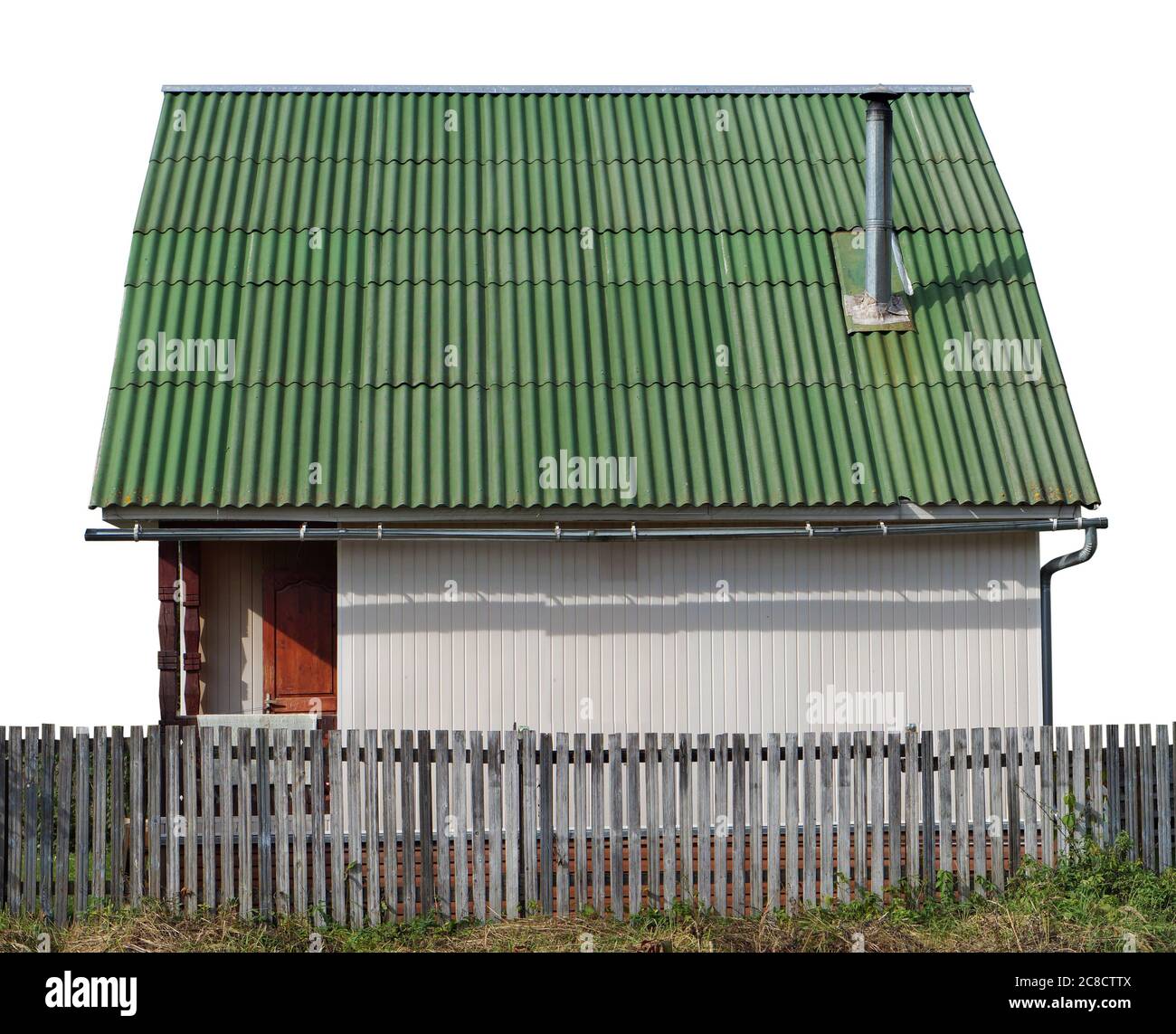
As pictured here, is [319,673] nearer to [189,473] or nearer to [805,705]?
[189,473]

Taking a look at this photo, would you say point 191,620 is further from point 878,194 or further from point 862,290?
point 878,194

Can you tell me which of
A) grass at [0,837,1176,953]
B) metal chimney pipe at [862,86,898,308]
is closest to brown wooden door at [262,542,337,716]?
grass at [0,837,1176,953]

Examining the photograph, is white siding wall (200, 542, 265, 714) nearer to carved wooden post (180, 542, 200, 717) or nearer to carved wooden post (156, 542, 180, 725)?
carved wooden post (180, 542, 200, 717)

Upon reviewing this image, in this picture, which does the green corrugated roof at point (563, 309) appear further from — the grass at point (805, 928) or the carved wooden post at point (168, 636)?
the grass at point (805, 928)

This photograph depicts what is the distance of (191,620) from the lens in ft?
45.1

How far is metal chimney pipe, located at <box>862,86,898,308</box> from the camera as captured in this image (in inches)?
583

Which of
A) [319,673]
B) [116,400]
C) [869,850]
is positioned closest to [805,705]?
[869,850]

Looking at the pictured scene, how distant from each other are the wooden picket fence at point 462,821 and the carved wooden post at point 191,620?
2.32 meters

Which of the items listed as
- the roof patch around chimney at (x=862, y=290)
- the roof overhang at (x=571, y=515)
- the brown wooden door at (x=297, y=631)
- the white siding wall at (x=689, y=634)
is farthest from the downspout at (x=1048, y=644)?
the brown wooden door at (x=297, y=631)

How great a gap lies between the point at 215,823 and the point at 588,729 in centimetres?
355

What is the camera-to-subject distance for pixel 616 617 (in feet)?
43.4

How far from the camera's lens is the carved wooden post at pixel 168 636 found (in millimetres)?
13555
